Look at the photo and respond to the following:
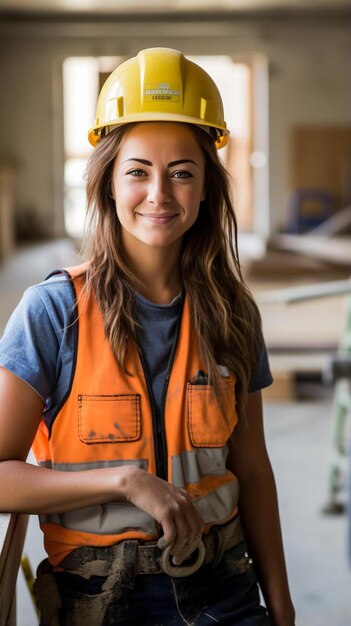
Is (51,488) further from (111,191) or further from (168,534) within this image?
(111,191)

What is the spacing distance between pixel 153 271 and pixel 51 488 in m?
0.51

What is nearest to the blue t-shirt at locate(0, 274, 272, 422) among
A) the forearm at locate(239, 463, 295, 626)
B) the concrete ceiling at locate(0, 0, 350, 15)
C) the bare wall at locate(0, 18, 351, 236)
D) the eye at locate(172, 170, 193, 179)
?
the eye at locate(172, 170, 193, 179)

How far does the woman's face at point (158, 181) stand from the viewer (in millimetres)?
→ 1655

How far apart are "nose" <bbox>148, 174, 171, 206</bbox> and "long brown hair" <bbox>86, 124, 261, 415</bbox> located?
0.11m

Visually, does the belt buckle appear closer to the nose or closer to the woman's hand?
Result: the woman's hand

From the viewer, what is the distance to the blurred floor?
385 cm

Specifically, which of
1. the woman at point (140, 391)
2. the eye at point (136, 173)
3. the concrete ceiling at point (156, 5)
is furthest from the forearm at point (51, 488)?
the concrete ceiling at point (156, 5)

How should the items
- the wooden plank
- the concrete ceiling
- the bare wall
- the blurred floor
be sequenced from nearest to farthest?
the wooden plank → the blurred floor → the concrete ceiling → the bare wall

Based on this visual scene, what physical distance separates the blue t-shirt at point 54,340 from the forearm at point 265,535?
0.35 metres

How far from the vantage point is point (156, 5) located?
15867 millimetres

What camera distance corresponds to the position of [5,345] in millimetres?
1571

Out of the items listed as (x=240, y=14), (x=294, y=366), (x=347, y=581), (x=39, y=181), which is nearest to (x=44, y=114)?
(x=39, y=181)

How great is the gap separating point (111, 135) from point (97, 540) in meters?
0.77

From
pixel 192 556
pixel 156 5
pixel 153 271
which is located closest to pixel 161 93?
pixel 153 271
